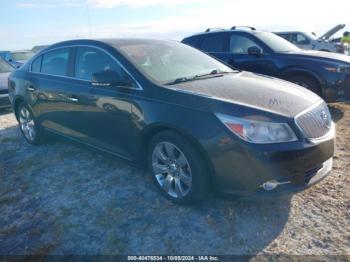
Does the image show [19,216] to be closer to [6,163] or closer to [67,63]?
[6,163]

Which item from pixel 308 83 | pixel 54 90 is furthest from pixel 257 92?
pixel 308 83

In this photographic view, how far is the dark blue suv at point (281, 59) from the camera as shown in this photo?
6.23 metres

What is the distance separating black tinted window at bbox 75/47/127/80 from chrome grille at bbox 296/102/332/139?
1.93 meters

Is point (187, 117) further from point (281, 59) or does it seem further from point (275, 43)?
point (275, 43)

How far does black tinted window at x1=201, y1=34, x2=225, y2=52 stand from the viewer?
7.70 meters

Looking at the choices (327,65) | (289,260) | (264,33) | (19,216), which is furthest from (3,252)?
(264,33)

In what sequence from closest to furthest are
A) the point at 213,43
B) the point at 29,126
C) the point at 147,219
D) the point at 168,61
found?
1. the point at 147,219
2. the point at 168,61
3. the point at 29,126
4. the point at 213,43

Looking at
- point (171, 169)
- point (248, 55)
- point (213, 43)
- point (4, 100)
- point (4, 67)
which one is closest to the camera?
point (171, 169)

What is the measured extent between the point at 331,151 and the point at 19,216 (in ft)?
10.8

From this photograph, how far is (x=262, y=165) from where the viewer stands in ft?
9.00

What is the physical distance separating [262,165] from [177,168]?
3.01 ft

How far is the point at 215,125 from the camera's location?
2854 mm

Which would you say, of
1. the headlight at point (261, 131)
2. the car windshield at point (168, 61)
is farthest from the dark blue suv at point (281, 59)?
the headlight at point (261, 131)

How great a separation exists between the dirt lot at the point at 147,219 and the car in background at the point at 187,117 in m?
0.34
